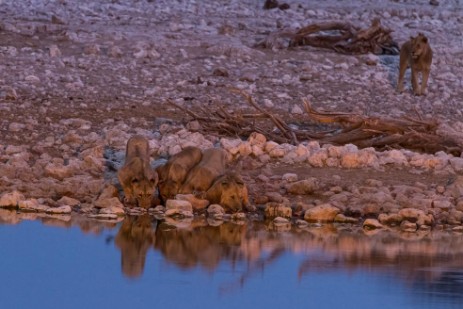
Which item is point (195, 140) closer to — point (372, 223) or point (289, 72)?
point (372, 223)

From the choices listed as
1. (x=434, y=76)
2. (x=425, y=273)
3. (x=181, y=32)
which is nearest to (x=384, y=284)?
(x=425, y=273)

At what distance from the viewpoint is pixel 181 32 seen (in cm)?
1919

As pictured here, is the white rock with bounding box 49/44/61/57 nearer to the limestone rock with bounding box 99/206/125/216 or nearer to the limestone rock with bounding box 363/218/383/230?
the limestone rock with bounding box 99/206/125/216

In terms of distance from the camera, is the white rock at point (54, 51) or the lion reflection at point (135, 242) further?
the white rock at point (54, 51)

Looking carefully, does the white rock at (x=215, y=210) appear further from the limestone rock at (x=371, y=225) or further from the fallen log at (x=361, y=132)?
the fallen log at (x=361, y=132)

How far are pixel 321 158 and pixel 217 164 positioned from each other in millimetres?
1250

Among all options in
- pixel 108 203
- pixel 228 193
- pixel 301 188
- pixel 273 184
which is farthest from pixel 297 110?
pixel 108 203

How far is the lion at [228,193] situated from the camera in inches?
388

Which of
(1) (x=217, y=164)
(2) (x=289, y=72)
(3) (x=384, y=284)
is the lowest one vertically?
(3) (x=384, y=284)

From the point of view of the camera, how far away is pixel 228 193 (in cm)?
985

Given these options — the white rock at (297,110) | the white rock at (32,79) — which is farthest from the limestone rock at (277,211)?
the white rock at (32,79)

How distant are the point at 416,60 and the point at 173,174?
25.2ft

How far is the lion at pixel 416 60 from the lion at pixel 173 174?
7.01 metres

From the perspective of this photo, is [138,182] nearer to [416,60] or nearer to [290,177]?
[290,177]
